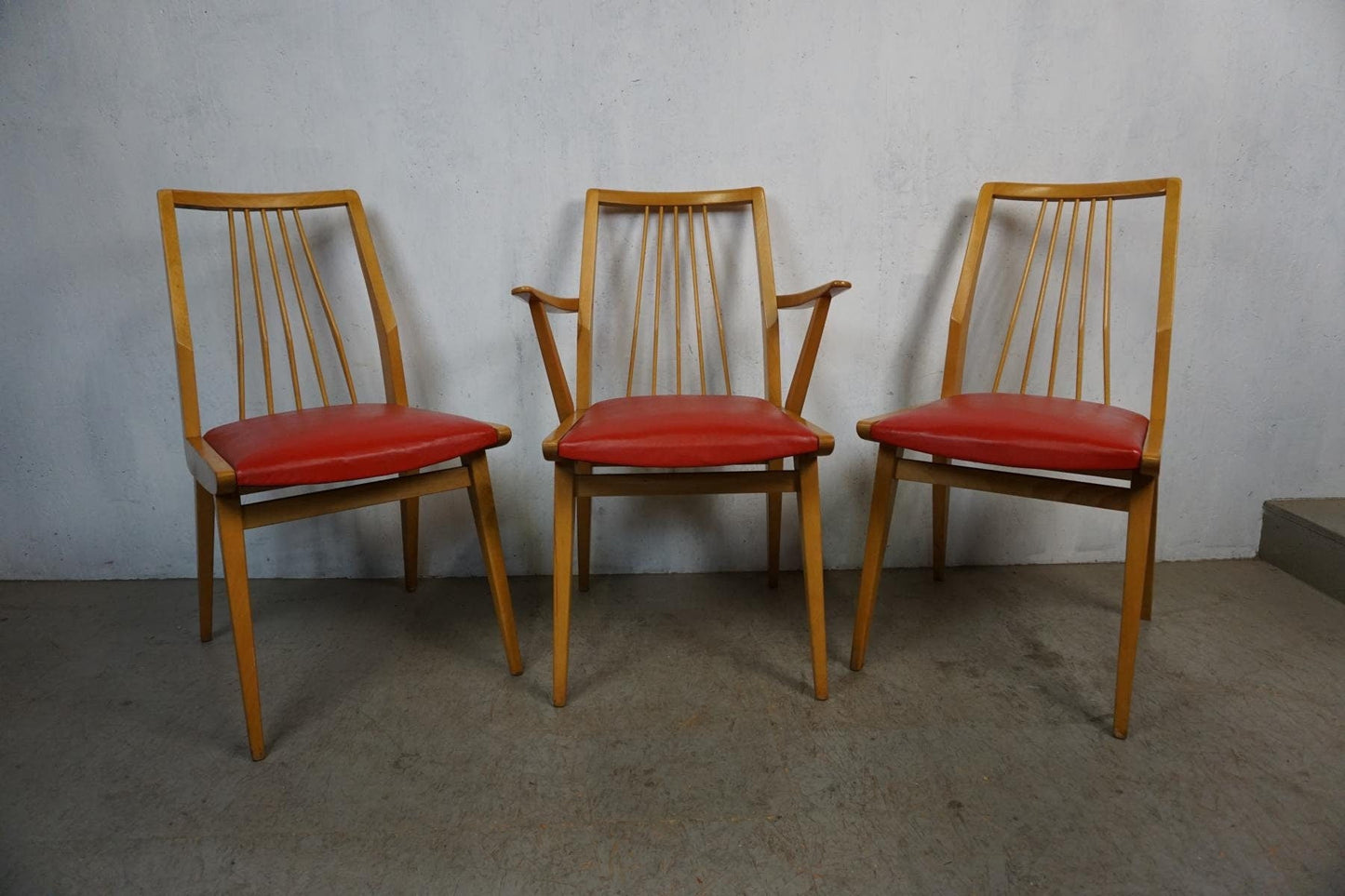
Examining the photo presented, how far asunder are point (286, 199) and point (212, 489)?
768 millimetres

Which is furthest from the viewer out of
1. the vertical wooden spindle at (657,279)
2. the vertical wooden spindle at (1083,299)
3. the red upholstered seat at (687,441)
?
Result: the vertical wooden spindle at (657,279)

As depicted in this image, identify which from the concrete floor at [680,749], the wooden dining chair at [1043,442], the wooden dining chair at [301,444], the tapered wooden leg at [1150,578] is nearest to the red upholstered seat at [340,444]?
the wooden dining chair at [301,444]

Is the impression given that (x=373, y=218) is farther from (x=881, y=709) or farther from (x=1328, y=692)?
(x=1328, y=692)

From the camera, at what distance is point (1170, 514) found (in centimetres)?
208

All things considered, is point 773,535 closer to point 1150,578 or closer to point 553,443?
point 553,443

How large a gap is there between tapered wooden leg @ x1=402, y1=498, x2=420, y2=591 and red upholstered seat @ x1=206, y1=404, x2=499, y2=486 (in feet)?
1.32

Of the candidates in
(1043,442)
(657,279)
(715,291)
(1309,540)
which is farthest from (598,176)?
(1309,540)

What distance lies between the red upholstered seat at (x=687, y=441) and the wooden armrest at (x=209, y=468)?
1.73ft

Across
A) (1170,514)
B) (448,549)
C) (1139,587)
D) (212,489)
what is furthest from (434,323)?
(1170,514)

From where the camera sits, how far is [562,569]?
139cm

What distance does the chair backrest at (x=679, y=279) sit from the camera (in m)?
1.69

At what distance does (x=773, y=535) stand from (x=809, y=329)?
1.91ft

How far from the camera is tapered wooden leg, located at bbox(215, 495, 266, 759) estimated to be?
1233 millimetres

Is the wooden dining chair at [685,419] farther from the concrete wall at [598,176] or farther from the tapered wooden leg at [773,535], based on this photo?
the concrete wall at [598,176]
